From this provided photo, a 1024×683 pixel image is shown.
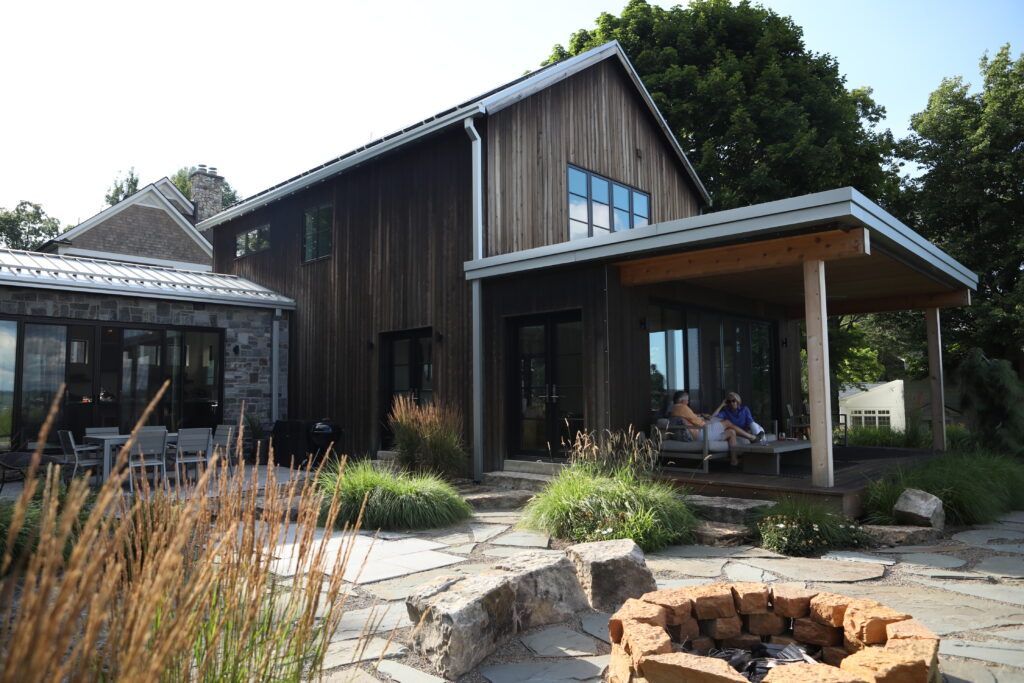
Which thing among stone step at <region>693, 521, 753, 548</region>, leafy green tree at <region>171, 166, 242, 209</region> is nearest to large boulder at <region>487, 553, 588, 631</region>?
stone step at <region>693, 521, 753, 548</region>

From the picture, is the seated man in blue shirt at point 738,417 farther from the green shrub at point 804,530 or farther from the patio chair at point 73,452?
the patio chair at point 73,452

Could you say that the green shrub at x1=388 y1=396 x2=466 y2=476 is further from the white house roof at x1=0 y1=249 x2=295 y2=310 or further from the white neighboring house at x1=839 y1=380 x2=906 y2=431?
the white neighboring house at x1=839 y1=380 x2=906 y2=431

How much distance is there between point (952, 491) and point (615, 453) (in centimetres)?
310

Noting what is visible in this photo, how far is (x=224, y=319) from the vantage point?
1121cm

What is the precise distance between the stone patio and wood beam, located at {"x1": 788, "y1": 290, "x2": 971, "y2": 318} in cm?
396

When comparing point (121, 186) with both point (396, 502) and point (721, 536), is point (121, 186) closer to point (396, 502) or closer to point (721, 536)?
point (396, 502)

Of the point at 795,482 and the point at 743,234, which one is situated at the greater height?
the point at 743,234

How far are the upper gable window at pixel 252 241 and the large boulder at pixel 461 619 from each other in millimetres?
11171

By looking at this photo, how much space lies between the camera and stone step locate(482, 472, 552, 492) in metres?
7.95

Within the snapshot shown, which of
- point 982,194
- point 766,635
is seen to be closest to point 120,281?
point 766,635

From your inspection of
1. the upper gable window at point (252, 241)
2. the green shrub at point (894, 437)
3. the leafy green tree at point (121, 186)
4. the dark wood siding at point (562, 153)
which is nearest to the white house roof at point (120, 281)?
the upper gable window at point (252, 241)

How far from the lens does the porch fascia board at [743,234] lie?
6090 mm

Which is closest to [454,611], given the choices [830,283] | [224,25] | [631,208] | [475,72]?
[224,25]

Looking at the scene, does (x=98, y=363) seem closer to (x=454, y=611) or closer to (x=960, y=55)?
(x=454, y=611)
